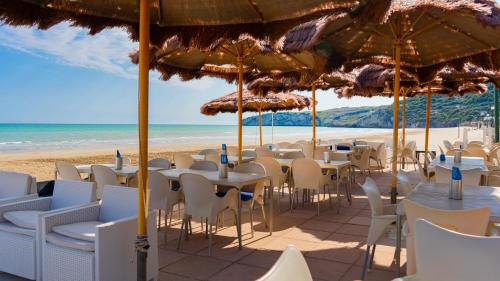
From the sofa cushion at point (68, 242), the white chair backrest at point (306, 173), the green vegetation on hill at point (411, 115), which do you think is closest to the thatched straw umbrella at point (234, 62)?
the white chair backrest at point (306, 173)

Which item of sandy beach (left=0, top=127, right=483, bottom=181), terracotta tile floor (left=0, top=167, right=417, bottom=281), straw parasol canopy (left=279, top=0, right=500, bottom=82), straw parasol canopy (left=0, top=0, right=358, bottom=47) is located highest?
straw parasol canopy (left=279, top=0, right=500, bottom=82)

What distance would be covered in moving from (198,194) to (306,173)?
202 cm

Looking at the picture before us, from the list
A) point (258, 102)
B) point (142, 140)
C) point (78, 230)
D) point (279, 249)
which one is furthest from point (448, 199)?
point (258, 102)

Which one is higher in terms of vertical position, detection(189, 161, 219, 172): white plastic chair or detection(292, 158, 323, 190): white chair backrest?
detection(189, 161, 219, 172): white plastic chair

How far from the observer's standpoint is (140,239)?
2342mm

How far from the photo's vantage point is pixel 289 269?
3.99ft

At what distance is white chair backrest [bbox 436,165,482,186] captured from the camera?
4.06 meters

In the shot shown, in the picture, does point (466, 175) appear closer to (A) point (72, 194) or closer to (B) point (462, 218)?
(B) point (462, 218)

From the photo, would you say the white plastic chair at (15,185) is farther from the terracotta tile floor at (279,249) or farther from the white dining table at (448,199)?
the white dining table at (448,199)

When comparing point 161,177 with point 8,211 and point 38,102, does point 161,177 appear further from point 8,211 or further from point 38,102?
point 38,102

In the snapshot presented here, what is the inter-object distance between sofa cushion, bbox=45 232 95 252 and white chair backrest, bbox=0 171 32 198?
1.15 meters

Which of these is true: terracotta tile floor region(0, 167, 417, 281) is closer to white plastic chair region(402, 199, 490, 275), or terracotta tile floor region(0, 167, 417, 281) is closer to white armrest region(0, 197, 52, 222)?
white armrest region(0, 197, 52, 222)

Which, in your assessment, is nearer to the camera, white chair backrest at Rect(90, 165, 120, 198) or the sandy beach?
white chair backrest at Rect(90, 165, 120, 198)

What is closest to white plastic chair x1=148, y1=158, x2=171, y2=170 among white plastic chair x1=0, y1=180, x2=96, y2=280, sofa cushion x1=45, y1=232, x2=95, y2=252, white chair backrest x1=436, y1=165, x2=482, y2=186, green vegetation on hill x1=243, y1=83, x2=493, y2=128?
white plastic chair x1=0, y1=180, x2=96, y2=280
